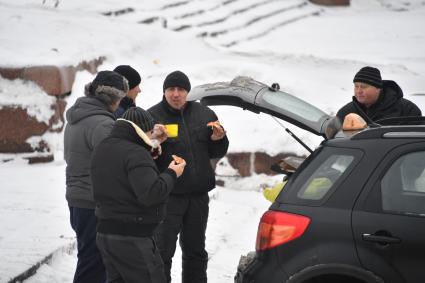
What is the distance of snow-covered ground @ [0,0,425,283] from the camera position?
7.71 metres

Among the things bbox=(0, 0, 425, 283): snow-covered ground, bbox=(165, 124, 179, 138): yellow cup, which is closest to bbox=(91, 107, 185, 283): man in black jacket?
bbox=(165, 124, 179, 138): yellow cup

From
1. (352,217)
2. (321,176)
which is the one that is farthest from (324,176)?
(352,217)

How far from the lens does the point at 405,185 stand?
431cm

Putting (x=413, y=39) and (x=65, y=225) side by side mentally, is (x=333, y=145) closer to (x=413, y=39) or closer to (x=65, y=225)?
(x=65, y=225)

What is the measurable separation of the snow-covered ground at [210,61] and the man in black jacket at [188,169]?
943mm

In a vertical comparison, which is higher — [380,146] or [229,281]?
[380,146]

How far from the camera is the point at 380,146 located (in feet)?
14.4

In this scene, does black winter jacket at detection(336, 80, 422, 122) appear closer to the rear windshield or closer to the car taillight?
the rear windshield

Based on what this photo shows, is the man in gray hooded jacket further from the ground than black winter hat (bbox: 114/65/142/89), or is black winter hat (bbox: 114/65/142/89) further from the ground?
black winter hat (bbox: 114/65/142/89)

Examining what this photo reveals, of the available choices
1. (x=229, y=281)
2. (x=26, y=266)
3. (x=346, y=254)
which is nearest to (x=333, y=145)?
(x=346, y=254)

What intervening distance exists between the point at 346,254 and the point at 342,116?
2.11 metres

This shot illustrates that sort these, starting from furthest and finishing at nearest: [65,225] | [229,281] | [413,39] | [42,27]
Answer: [413,39]
[42,27]
[65,225]
[229,281]

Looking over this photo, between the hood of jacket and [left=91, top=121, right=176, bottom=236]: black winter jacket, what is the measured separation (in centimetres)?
76

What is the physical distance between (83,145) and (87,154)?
0.07 metres
